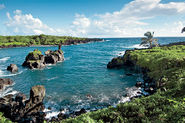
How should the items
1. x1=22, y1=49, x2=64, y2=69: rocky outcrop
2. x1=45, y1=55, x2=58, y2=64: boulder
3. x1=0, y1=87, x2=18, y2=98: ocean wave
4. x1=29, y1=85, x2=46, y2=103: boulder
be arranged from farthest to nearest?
x1=45, y1=55, x2=58, y2=64: boulder → x1=22, y1=49, x2=64, y2=69: rocky outcrop → x1=0, y1=87, x2=18, y2=98: ocean wave → x1=29, y1=85, x2=46, y2=103: boulder

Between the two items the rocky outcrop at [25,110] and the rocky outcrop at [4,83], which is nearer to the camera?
the rocky outcrop at [25,110]

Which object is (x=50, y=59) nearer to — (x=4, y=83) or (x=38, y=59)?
A: (x=38, y=59)

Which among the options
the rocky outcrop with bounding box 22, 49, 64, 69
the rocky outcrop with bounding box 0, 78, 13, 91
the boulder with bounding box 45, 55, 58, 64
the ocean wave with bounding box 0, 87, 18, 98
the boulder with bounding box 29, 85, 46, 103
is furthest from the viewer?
the boulder with bounding box 45, 55, 58, 64

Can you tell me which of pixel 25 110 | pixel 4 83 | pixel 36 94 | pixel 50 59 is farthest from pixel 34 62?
pixel 25 110

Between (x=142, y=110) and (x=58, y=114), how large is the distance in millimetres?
16512

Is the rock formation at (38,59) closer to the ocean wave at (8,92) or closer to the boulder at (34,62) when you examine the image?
the boulder at (34,62)

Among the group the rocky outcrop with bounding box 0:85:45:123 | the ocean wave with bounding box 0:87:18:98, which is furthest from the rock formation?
the rocky outcrop with bounding box 0:85:45:123

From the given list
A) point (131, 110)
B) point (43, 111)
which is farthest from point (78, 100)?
point (131, 110)

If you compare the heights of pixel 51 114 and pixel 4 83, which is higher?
pixel 4 83

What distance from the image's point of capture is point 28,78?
39.2m

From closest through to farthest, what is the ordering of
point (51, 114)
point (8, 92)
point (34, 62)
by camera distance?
point (51, 114) < point (8, 92) < point (34, 62)

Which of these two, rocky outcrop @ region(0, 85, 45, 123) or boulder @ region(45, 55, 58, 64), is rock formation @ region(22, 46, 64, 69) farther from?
rocky outcrop @ region(0, 85, 45, 123)

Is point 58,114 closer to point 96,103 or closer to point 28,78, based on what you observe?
point 96,103

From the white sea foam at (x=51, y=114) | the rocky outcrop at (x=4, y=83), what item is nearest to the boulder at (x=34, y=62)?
the rocky outcrop at (x=4, y=83)
